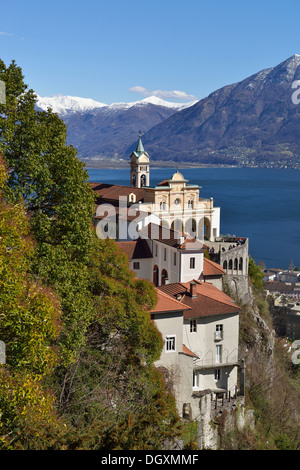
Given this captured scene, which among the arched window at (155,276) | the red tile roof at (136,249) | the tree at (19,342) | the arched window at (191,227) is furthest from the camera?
the arched window at (191,227)

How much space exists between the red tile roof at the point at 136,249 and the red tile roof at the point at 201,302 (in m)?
7.33

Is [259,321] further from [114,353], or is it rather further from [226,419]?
[114,353]

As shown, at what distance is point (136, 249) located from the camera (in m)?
28.9

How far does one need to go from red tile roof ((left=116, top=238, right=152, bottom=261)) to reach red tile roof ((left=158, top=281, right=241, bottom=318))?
7329 millimetres

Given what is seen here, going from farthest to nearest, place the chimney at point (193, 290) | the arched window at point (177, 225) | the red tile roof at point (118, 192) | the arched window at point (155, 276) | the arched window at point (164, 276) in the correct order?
the red tile roof at point (118, 192)
the arched window at point (177, 225)
the arched window at point (155, 276)
the arched window at point (164, 276)
the chimney at point (193, 290)

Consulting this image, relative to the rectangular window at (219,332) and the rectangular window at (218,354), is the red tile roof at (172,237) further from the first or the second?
the rectangular window at (218,354)

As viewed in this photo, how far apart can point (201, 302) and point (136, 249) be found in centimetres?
946

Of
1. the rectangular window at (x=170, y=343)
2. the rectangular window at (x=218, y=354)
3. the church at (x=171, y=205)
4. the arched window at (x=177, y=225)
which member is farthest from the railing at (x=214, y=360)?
the arched window at (x=177, y=225)

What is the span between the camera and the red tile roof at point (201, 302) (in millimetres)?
19578

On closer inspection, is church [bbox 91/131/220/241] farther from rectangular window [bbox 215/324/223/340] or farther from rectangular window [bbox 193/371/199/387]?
rectangular window [bbox 193/371/199/387]

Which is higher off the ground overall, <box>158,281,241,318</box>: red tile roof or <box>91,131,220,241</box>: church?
<box>91,131,220,241</box>: church

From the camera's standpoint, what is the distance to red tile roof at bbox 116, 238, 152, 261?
28469mm

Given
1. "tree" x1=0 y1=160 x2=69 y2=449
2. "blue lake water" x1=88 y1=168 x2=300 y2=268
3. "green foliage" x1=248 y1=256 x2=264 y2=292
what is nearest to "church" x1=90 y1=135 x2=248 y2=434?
"green foliage" x1=248 y1=256 x2=264 y2=292
